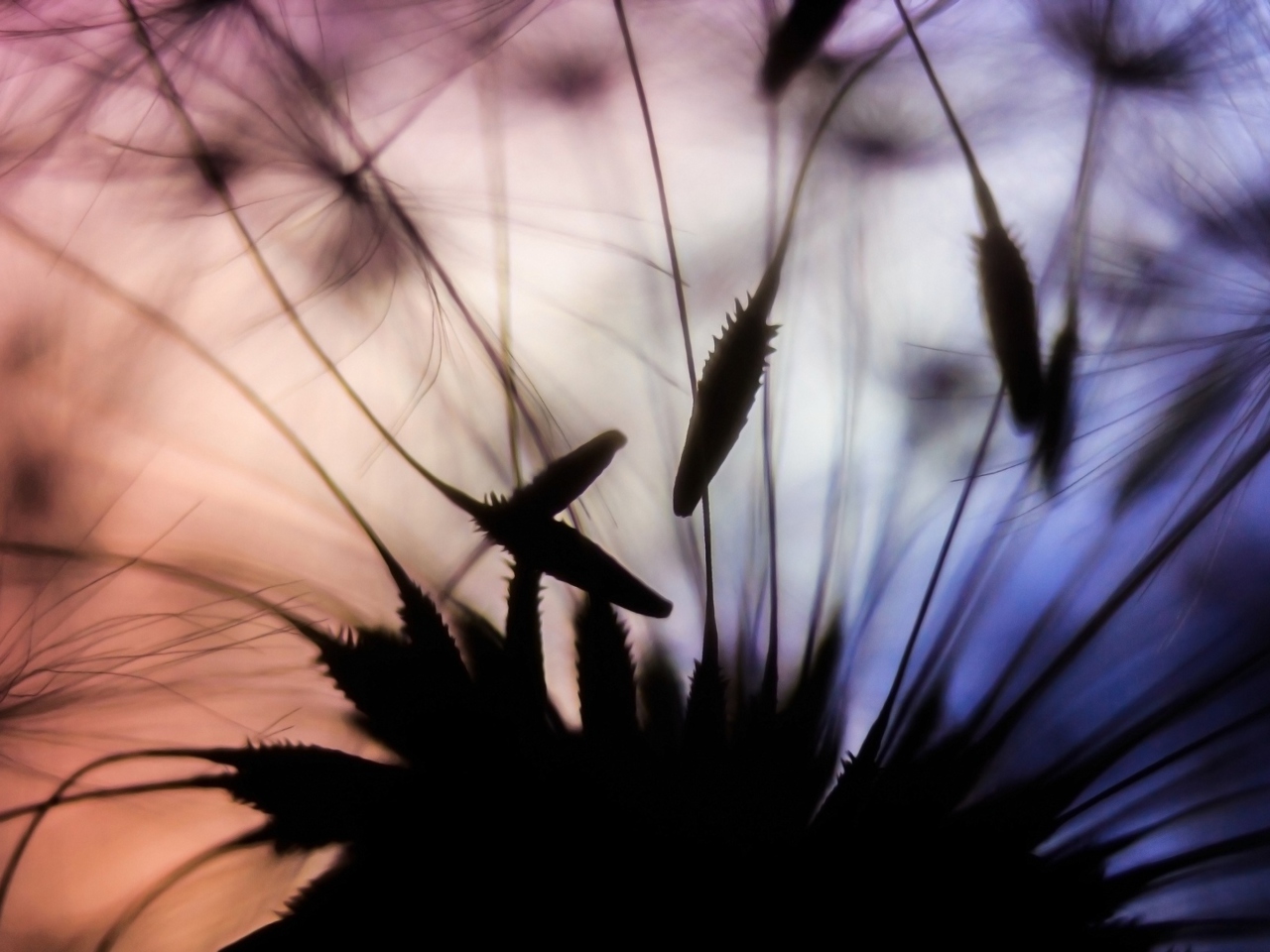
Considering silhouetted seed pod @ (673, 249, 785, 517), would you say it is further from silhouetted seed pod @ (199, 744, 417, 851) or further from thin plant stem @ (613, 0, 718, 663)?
silhouetted seed pod @ (199, 744, 417, 851)

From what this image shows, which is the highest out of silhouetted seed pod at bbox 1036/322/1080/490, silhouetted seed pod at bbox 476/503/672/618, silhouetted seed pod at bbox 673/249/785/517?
silhouetted seed pod at bbox 1036/322/1080/490

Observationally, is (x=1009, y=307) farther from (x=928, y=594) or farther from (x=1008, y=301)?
(x=928, y=594)

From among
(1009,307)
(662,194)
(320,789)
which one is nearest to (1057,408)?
(1009,307)

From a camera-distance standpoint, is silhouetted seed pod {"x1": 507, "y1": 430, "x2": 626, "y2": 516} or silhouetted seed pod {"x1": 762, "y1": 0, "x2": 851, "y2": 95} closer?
silhouetted seed pod {"x1": 507, "y1": 430, "x2": 626, "y2": 516}

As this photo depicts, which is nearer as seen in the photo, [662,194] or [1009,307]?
[1009,307]

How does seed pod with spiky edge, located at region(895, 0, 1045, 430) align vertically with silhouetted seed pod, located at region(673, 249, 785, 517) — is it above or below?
above

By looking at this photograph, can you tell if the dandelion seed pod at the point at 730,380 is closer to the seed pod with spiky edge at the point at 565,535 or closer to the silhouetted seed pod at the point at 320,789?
the seed pod with spiky edge at the point at 565,535

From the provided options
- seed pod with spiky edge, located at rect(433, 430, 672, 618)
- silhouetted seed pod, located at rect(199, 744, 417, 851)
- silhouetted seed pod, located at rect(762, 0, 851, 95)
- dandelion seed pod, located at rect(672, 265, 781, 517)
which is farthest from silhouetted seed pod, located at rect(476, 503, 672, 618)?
silhouetted seed pod, located at rect(762, 0, 851, 95)
